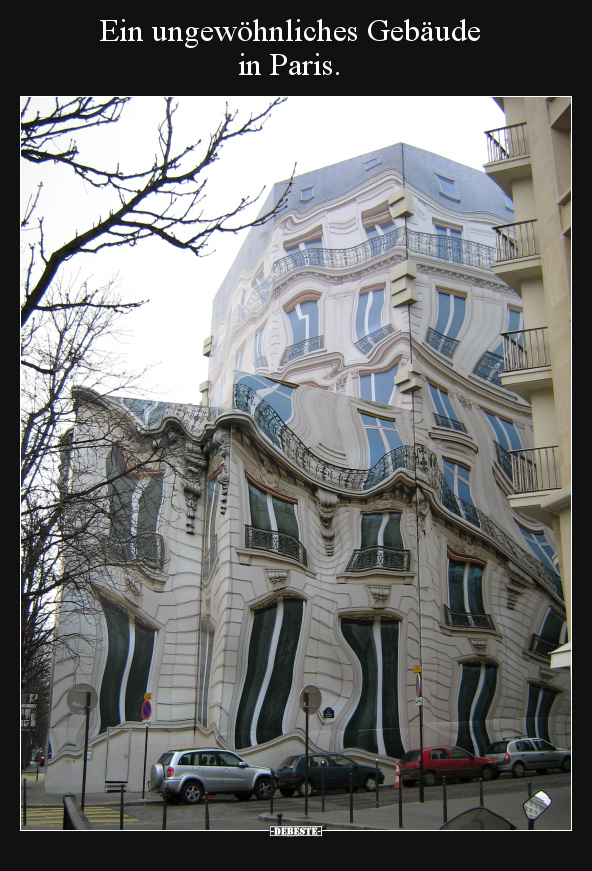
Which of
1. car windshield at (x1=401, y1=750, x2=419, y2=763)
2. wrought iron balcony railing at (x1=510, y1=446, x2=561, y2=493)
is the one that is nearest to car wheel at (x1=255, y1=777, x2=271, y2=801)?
car windshield at (x1=401, y1=750, x2=419, y2=763)

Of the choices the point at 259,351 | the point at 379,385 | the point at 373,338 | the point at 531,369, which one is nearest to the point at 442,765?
the point at 531,369

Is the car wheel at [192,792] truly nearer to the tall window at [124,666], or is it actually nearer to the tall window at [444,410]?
the tall window at [124,666]

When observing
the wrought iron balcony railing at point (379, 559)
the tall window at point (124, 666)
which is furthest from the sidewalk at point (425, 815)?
the tall window at point (124, 666)

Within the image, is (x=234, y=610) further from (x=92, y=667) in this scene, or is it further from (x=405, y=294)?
(x=405, y=294)

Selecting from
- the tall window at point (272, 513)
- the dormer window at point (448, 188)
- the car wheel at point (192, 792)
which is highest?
the dormer window at point (448, 188)

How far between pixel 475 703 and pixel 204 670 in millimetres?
9912

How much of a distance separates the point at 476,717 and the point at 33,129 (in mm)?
25684

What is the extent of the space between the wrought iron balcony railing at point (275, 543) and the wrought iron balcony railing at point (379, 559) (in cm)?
193

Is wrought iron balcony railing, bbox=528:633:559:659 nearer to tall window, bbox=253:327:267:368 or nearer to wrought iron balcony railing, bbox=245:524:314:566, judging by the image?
wrought iron balcony railing, bbox=245:524:314:566

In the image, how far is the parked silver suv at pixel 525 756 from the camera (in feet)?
83.0

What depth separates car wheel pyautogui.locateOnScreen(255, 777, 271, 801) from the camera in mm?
20328

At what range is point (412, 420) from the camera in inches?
1196

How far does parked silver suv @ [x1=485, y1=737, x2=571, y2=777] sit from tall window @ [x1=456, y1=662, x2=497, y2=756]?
1.61m

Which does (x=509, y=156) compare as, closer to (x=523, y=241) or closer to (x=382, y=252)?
(x=523, y=241)
